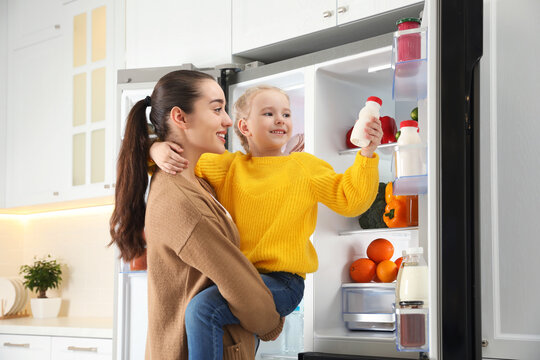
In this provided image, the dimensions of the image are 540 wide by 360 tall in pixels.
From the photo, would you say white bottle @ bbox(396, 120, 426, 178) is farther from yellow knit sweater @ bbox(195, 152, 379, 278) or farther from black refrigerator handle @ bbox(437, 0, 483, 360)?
black refrigerator handle @ bbox(437, 0, 483, 360)

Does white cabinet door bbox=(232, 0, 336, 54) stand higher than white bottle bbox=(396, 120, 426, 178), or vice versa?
white cabinet door bbox=(232, 0, 336, 54)

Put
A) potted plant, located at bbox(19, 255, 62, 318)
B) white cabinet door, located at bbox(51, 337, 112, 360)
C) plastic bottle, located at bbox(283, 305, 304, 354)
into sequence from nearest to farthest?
1. plastic bottle, located at bbox(283, 305, 304, 354)
2. white cabinet door, located at bbox(51, 337, 112, 360)
3. potted plant, located at bbox(19, 255, 62, 318)

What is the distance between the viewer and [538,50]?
1.76m

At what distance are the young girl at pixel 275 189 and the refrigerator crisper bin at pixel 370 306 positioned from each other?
578 mm

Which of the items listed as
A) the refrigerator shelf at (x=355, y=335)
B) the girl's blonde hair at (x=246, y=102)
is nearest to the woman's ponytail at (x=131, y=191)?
the girl's blonde hair at (x=246, y=102)

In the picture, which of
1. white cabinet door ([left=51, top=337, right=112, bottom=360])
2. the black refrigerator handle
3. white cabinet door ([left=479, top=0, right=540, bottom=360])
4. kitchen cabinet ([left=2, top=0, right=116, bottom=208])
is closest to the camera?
the black refrigerator handle

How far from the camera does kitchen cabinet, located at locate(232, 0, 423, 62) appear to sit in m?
2.32

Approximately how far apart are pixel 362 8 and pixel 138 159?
1126mm

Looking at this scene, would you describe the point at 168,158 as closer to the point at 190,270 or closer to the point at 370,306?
the point at 190,270

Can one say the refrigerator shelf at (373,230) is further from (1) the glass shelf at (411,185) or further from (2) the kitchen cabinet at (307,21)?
(2) the kitchen cabinet at (307,21)

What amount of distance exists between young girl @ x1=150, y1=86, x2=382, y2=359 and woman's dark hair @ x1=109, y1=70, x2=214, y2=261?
63mm

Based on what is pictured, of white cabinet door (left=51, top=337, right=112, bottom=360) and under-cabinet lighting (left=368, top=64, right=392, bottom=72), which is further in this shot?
white cabinet door (left=51, top=337, right=112, bottom=360)

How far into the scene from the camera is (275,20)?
2627 mm

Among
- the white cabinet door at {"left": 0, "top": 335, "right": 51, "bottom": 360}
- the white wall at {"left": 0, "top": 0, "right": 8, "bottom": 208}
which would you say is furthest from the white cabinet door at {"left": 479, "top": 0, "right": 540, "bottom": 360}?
the white wall at {"left": 0, "top": 0, "right": 8, "bottom": 208}
